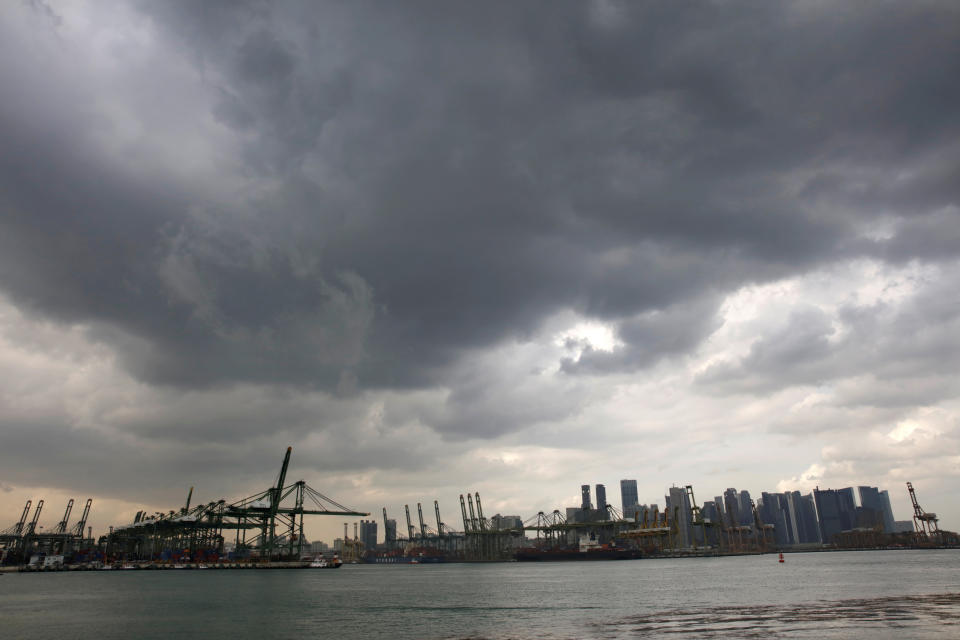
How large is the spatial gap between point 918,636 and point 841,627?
5.49 metres

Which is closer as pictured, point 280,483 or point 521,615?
point 521,615

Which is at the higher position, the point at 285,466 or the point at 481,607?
the point at 285,466

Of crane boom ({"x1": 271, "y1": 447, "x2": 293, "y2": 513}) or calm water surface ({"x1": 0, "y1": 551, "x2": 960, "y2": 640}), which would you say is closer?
calm water surface ({"x1": 0, "y1": 551, "x2": 960, "y2": 640})

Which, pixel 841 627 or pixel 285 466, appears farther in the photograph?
pixel 285 466

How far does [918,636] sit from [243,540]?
201m

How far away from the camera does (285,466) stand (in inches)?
7318

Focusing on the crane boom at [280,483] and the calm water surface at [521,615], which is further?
the crane boom at [280,483]

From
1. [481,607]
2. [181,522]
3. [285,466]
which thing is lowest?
[481,607]

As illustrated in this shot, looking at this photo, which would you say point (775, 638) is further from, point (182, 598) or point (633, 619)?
point (182, 598)

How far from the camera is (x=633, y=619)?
45094mm

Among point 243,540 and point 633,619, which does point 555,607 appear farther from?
point 243,540

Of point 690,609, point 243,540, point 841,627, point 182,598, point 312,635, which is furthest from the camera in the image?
point 243,540

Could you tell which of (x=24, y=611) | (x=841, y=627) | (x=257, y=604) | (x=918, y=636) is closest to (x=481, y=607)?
(x=257, y=604)

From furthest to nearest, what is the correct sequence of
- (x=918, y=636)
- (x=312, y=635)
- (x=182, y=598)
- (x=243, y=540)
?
1. (x=243, y=540)
2. (x=182, y=598)
3. (x=312, y=635)
4. (x=918, y=636)
